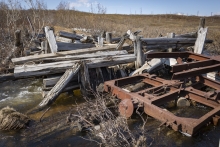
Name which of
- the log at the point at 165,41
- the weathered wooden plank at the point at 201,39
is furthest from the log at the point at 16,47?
the weathered wooden plank at the point at 201,39

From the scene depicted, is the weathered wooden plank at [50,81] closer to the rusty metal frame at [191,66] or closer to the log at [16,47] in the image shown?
A: the rusty metal frame at [191,66]

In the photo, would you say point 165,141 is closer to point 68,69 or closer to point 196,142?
point 196,142

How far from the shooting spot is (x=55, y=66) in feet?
20.9

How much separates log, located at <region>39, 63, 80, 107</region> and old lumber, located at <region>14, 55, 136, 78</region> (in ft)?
1.00

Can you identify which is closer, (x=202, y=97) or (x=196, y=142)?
(x=196, y=142)

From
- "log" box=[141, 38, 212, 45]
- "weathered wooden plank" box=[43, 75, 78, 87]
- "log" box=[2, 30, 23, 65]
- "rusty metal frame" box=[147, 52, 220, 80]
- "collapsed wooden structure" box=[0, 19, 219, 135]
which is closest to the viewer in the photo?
"rusty metal frame" box=[147, 52, 220, 80]

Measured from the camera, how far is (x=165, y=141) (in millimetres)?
4156

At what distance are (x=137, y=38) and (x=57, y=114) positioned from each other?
3.96 metres

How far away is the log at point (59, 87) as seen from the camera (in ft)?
18.8

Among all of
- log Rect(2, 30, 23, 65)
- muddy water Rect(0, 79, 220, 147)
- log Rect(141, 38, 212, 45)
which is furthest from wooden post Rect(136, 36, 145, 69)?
log Rect(2, 30, 23, 65)

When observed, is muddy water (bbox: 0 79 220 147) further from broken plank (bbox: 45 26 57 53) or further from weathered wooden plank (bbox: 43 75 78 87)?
broken plank (bbox: 45 26 57 53)

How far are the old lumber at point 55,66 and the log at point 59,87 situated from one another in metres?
0.31

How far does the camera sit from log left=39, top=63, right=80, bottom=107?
18.8 ft

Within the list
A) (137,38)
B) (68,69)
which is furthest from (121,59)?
(68,69)
